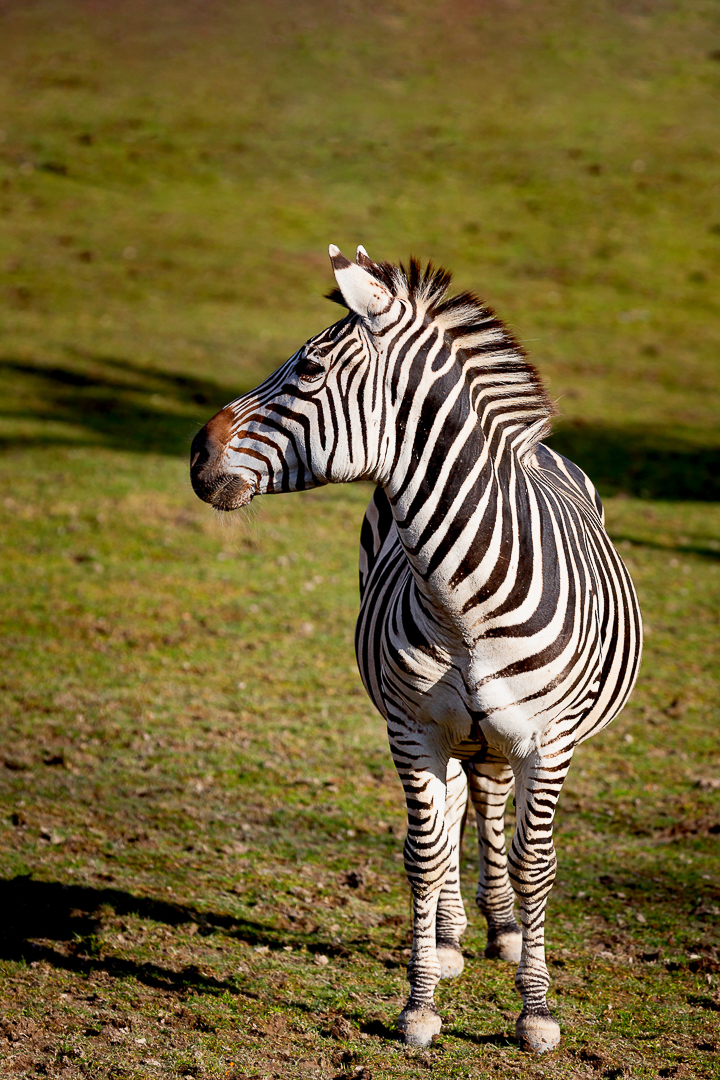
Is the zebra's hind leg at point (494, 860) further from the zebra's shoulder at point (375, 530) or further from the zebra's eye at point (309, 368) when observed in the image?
the zebra's eye at point (309, 368)

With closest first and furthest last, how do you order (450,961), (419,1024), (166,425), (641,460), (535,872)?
(535,872), (419,1024), (450,961), (641,460), (166,425)

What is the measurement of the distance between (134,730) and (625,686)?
157 inches

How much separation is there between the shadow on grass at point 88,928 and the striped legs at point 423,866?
Answer: 2.68 feet

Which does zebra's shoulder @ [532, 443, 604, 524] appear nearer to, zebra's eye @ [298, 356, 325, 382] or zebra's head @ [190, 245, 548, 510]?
zebra's head @ [190, 245, 548, 510]

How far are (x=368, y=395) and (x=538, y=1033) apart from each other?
2645mm

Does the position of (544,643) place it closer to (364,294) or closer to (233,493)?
(233,493)

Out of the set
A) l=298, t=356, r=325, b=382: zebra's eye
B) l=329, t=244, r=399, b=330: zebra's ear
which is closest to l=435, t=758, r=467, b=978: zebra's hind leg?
l=298, t=356, r=325, b=382: zebra's eye

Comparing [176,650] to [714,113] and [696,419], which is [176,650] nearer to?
[696,419]

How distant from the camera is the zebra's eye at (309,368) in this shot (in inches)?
141

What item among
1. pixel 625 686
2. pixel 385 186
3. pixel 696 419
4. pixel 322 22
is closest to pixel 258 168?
pixel 385 186

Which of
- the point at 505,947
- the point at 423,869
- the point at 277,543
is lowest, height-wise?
the point at 277,543

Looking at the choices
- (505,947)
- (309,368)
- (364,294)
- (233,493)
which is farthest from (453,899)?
(364,294)

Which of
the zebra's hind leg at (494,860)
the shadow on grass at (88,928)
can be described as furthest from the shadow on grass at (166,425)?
the zebra's hind leg at (494,860)

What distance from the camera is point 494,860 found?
4918 millimetres
